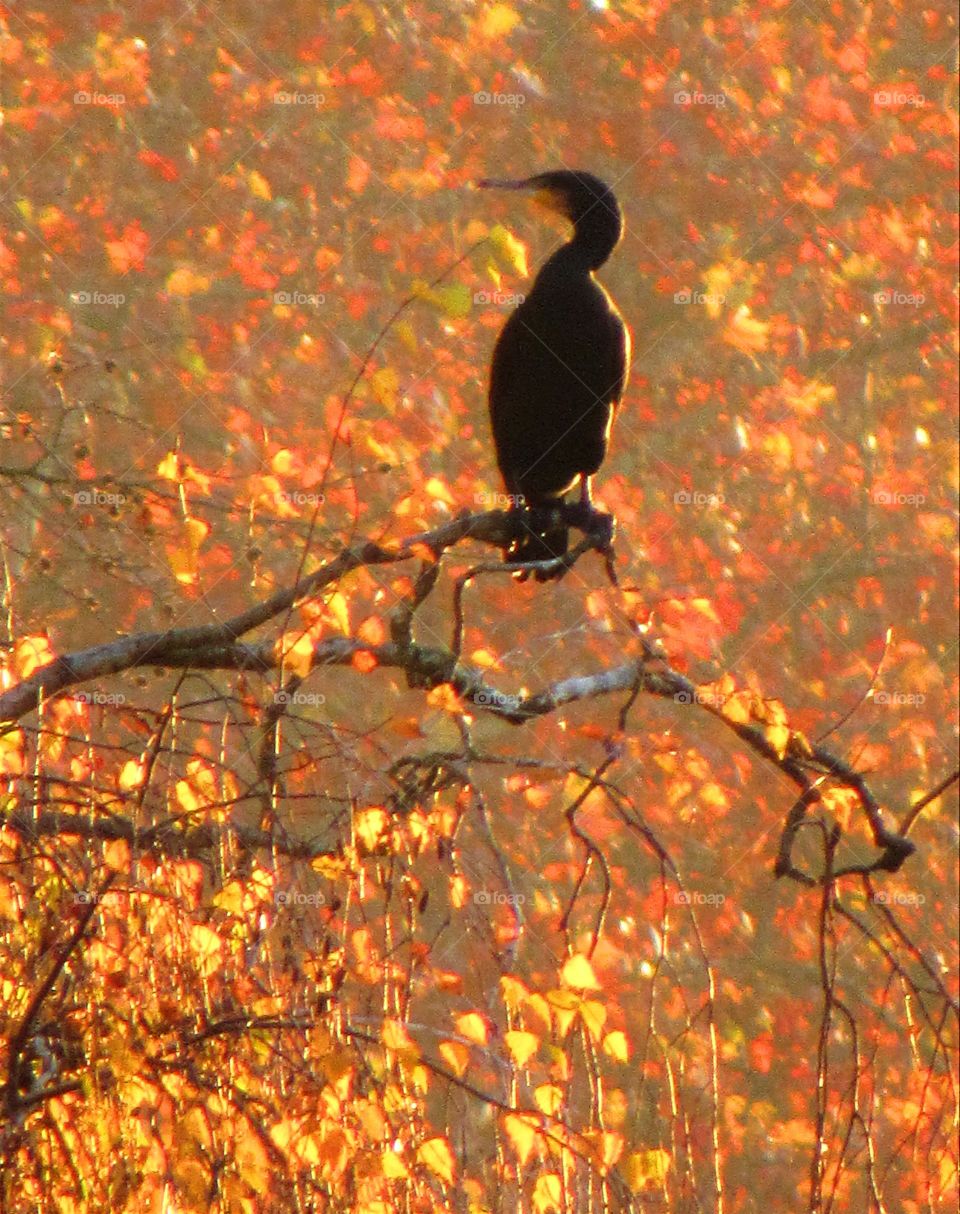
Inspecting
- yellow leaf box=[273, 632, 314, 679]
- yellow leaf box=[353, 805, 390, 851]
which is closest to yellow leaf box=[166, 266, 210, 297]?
yellow leaf box=[273, 632, 314, 679]

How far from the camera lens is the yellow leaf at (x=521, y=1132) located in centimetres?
193

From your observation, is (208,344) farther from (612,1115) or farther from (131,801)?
(131,801)

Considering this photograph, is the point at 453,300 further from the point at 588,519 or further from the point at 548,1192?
the point at 548,1192

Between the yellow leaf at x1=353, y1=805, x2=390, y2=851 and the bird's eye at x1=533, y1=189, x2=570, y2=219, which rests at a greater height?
the bird's eye at x1=533, y1=189, x2=570, y2=219

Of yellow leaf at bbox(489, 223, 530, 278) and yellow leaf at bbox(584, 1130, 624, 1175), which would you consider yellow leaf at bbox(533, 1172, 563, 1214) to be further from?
yellow leaf at bbox(489, 223, 530, 278)

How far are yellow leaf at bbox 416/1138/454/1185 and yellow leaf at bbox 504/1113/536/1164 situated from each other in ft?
0.24

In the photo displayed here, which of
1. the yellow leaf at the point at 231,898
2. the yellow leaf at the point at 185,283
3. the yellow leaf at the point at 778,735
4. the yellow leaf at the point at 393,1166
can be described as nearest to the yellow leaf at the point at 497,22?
the yellow leaf at the point at 185,283

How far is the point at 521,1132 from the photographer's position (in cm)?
194

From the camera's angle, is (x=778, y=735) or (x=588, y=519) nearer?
(x=778, y=735)

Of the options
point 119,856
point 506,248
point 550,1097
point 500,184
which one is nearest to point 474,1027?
point 550,1097

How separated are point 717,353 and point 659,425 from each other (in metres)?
0.49

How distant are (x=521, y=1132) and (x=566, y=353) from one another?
2.04m

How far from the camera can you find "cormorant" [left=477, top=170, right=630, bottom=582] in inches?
144

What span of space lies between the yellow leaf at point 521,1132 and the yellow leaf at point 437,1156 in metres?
0.07
